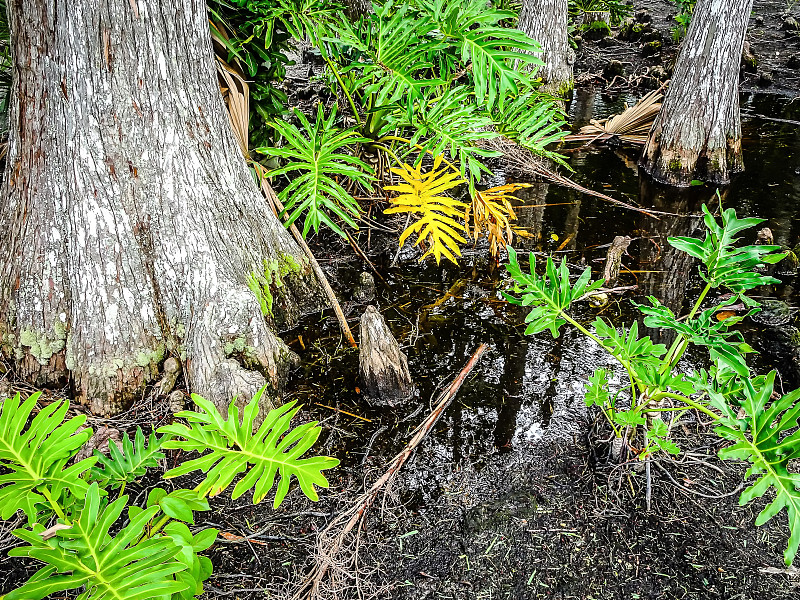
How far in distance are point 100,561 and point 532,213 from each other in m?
3.58

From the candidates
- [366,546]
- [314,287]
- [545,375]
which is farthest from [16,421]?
[545,375]

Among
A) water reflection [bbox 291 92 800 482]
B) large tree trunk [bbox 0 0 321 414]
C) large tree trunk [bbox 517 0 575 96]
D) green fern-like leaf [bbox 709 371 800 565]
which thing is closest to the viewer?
green fern-like leaf [bbox 709 371 800 565]

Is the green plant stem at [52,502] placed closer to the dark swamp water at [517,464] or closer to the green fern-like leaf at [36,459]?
the green fern-like leaf at [36,459]

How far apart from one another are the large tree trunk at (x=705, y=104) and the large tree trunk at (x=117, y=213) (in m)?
3.82

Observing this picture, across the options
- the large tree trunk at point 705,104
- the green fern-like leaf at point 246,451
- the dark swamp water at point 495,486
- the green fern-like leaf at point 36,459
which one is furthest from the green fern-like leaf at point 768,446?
the large tree trunk at point 705,104

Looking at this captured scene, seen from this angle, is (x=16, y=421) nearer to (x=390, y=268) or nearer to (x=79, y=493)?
(x=79, y=493)

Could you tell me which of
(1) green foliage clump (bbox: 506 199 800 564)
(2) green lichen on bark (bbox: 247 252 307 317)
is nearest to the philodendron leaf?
(1) green foliage clump (bbox: 506 199 800 564)

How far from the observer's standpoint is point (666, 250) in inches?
145

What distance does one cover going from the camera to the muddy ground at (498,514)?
173cm

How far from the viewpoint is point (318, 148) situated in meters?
2.78

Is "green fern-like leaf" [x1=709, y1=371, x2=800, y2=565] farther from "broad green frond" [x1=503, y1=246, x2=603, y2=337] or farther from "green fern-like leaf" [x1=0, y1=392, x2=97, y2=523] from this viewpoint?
"green fern-like leaf" [x1=0, y1=392, x2=97, y2=523]

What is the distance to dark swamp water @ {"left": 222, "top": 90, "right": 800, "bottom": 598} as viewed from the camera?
1754 mm

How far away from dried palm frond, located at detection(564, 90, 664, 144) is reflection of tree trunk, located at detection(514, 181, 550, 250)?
94 centimetres

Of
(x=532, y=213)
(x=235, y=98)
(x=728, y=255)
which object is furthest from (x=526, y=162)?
(x=728, y=255)
